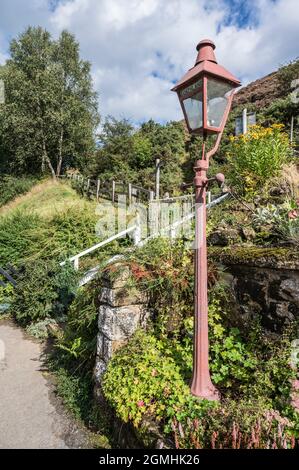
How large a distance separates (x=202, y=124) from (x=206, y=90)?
10.1 inches

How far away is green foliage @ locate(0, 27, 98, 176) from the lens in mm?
19641

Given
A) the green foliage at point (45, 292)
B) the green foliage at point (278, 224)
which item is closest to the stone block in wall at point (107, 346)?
the green foliage at point (278, 224)

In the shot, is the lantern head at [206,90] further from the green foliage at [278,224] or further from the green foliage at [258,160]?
the green foliage at [258,160]

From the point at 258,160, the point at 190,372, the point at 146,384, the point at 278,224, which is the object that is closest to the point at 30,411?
the point at 146,384

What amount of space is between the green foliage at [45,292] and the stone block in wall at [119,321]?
9.08 ft

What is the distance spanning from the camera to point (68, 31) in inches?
830

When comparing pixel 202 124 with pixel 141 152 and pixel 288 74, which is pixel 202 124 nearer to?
pixel 141 152

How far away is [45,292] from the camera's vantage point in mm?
5977

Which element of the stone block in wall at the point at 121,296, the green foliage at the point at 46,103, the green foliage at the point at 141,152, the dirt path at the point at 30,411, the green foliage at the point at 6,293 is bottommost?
the dirt path at the point at 30,411

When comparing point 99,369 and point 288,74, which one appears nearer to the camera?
point 99,369

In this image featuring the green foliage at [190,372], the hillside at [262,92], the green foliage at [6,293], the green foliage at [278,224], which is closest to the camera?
the green foliage at [190,372]

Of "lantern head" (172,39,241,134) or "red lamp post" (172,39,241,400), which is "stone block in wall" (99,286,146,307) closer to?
"red lamp post" (172,39,241,400)

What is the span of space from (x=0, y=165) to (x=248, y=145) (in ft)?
75.2

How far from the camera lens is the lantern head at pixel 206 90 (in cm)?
240
